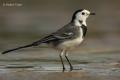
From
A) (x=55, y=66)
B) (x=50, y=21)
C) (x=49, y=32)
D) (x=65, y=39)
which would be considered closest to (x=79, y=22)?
(x=65, y=39)

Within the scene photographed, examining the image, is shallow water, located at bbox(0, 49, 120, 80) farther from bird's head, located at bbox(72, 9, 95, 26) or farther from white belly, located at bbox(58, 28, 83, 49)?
bird's head, located at bbox(72, 9, 95, 26)

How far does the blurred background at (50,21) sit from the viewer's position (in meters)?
16.8

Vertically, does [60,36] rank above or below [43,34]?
A: above

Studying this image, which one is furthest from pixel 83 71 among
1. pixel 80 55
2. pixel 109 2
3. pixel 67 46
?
pixel 109 2

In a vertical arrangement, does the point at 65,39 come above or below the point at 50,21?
above

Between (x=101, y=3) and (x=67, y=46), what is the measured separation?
10.7 m

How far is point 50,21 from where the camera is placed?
801 inches

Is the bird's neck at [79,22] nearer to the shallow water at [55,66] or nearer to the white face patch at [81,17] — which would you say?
the white face patch at [81,17]

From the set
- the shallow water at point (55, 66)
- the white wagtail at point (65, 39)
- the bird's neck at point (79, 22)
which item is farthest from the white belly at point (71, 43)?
the bird's neck at point (79, 22)

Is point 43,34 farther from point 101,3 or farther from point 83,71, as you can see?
point 83,71

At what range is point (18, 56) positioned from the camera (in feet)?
45.2

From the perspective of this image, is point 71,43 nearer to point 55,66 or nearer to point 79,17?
point 55,66

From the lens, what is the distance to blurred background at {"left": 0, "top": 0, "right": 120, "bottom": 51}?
1677 cm

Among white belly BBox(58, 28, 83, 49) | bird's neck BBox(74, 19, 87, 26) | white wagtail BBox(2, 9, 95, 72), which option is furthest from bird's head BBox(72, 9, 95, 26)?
white belly BBox(58, 28, 83, 49)
